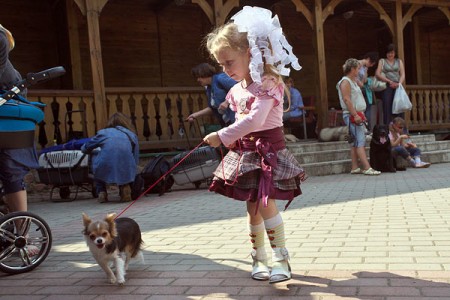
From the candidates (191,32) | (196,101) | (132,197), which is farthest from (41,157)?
(191,32)

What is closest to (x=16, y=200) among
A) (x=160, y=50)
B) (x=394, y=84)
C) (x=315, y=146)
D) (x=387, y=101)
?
(x=315, y=146)

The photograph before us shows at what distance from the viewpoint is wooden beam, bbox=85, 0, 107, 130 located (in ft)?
32.0

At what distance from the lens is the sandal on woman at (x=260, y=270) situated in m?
3.25

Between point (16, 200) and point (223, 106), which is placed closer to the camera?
point (16, 200)

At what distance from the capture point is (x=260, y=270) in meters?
3.28

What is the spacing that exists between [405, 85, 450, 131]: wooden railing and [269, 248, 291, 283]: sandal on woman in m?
11.4

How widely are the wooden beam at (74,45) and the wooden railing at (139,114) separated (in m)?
1.49

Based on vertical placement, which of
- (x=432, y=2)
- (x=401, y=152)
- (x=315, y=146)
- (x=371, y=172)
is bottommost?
(x=371, y=172)

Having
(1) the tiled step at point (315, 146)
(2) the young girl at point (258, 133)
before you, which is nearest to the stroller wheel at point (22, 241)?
(2) the young girl at point (258, 133)

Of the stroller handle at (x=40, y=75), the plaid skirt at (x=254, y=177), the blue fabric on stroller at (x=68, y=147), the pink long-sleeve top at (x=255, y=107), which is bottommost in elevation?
the plaid skirt at (x=254, y=177)

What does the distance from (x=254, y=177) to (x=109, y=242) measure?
38.4 inches

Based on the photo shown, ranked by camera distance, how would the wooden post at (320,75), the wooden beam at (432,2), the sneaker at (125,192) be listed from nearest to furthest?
the sneaker at (125,192) → the wooden post at (320,75) → the wooden beam at (432,2)

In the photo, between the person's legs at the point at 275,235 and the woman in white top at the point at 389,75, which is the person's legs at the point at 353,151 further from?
the person's legs at the point at 275,235

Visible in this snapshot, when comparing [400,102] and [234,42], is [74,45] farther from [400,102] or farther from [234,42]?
[234,42]
